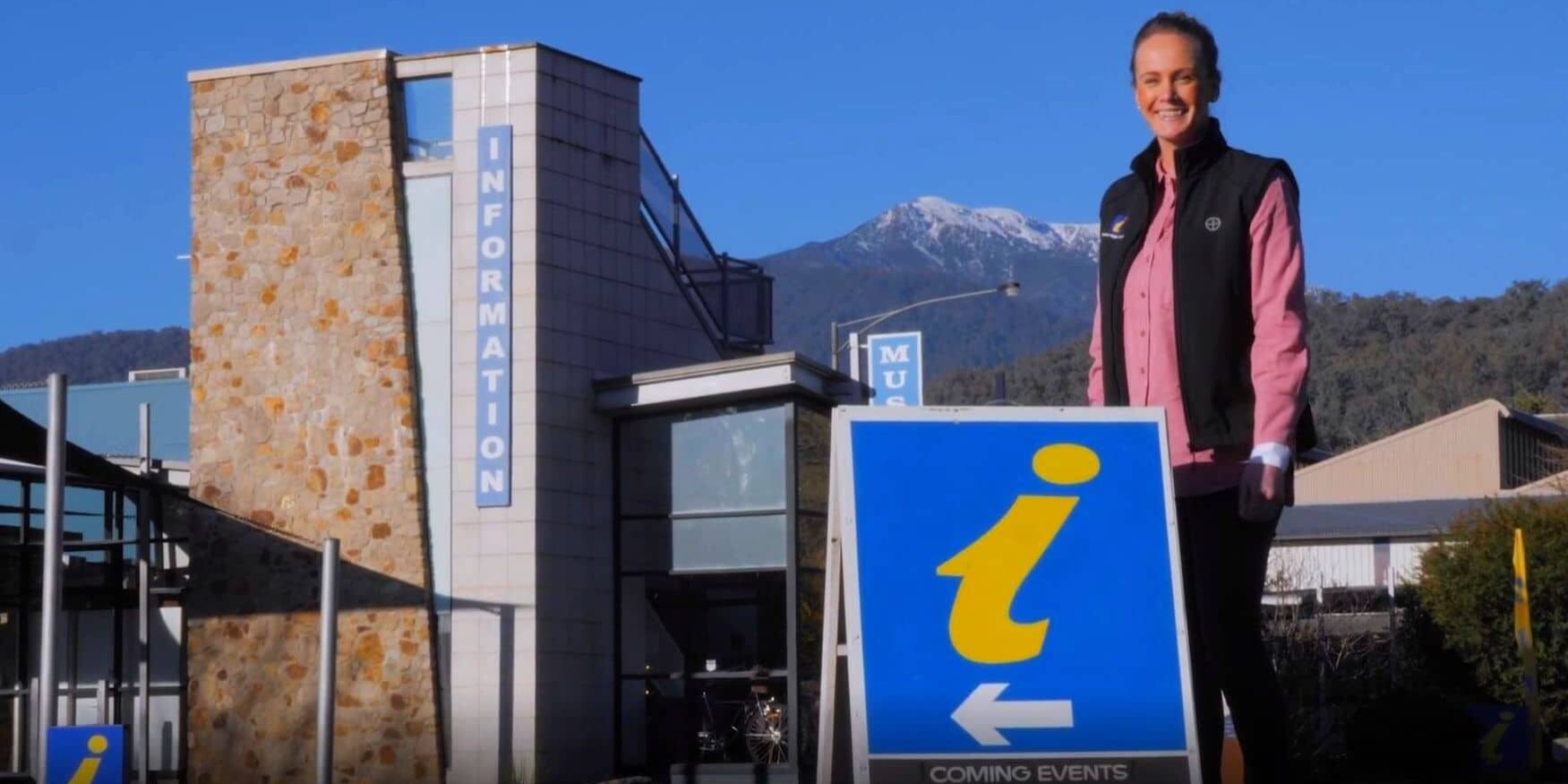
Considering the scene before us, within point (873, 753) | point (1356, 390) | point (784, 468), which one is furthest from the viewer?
point (1356, 390)

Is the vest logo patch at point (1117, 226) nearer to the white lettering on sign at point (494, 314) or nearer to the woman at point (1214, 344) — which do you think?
the woman at point (1214, 344)

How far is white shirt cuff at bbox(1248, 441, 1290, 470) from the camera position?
16.0 ft

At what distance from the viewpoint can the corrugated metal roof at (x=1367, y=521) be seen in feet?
140

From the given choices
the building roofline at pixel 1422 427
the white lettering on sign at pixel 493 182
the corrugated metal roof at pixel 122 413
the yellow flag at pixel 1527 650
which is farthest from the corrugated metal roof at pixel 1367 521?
the white lettering on sign at pixel 493 182

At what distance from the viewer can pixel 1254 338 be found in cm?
514

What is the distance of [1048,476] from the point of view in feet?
17.0

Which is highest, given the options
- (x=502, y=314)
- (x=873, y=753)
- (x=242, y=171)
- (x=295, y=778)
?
(x=242, y=171)

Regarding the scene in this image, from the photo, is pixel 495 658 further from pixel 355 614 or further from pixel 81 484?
pixel 81 484

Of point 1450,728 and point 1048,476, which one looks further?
point 1450,728

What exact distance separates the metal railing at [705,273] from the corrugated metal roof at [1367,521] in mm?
19056

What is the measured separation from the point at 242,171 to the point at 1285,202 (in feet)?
60.5

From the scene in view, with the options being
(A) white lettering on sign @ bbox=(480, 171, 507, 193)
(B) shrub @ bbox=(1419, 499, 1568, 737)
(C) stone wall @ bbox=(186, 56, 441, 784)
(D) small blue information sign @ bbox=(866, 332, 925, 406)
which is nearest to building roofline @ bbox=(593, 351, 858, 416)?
(C) stone wall @ bbox=(186, 56, 441, 784)

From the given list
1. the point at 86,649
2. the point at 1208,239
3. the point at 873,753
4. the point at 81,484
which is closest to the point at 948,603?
the point at 873,753

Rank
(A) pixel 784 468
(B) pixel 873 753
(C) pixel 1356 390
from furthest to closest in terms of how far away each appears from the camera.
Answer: (C) pixel 1356 390 < (A) pixel 784 468 < (B) pixel 873 753
